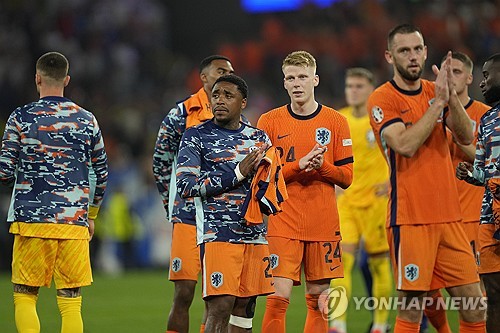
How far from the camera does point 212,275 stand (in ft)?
21.5

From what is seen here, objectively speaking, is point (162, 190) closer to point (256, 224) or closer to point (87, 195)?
point (87, 195)

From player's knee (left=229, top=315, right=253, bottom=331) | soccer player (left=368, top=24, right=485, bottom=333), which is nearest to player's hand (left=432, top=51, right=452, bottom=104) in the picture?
soccer player (left=368, top=24, right=485, bottom=333)

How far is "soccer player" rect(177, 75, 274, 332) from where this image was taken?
6.53 metres

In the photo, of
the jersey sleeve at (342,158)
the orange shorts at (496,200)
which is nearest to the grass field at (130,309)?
the jersey sleeve at (342,158)

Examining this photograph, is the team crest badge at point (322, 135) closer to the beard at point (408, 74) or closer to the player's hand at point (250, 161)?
the beard at point (408, 74)

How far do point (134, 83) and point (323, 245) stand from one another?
53.2ft

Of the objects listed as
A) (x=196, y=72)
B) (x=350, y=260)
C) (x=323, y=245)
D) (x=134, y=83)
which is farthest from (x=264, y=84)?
(x=323, y=245)

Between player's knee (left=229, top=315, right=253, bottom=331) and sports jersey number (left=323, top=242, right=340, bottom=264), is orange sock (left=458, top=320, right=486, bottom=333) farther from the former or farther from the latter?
player's knee (left=229, top=315, right=253, bottom=331)

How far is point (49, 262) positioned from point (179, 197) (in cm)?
126

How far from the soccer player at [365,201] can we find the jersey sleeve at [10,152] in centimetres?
385

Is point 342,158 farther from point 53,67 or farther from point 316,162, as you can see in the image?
point 53,67

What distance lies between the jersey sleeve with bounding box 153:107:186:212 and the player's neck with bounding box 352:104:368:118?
283cm

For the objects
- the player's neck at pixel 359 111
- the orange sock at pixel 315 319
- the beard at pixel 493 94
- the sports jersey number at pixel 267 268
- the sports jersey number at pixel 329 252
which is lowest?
the orange sock at pixel 315 319

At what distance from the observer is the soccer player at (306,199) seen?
7387mm
